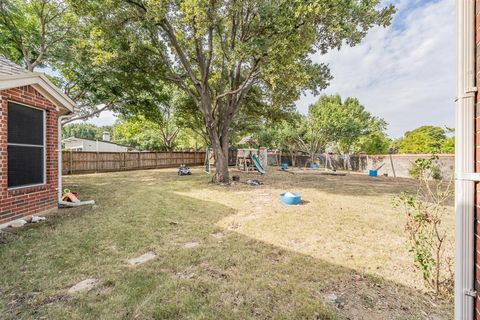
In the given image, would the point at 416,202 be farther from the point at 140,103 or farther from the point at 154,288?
the point at 140,103

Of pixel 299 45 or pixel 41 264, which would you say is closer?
pixel 41 264

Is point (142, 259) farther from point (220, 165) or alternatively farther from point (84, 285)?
point (220, 165)

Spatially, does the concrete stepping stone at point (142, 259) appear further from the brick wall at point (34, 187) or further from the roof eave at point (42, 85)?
the roof eave at point (42, 85)

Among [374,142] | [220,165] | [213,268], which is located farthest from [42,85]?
[374,142]

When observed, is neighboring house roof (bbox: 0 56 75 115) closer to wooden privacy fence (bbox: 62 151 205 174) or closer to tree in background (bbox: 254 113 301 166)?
wooden privacy fence (bbox: 62 151 205 174)

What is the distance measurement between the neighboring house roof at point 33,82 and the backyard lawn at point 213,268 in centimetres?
274

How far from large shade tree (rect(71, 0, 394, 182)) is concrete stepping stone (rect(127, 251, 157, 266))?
20.7 feet

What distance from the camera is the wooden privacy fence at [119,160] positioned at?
14.1 m

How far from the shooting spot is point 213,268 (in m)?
2.75

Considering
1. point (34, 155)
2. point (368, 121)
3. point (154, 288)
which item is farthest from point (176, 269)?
point (368, 121)

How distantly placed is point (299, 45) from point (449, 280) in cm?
695

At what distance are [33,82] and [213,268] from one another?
17.4ft

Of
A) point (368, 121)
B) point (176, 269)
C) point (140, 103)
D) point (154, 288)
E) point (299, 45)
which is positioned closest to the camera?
point (154, 288)

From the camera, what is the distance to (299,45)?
693cm
